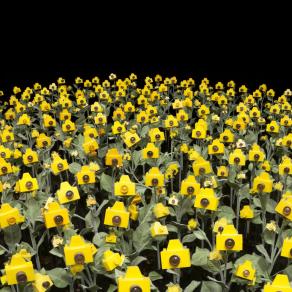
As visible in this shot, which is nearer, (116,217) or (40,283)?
(40,283)

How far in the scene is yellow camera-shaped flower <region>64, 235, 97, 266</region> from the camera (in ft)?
11.1

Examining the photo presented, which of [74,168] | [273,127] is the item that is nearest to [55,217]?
[74,168]

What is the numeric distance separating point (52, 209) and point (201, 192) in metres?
1.44

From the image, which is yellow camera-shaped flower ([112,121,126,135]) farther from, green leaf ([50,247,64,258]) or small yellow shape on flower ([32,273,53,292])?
small yellow shape on flower ([32,273,53,292])

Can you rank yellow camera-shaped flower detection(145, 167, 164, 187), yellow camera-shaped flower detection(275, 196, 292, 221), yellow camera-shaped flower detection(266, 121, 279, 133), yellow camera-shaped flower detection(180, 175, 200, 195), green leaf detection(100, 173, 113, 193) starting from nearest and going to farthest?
1. yellow camera-shaped flower detection(275, 196, 292, 221)
2. yellow camera-shaped flower detection(180, 175, 200, 195)
3. yellow camera-shaped flower detection(145, 167, 164, 187)
4. green leaf detection(100, 173, 113, 193)
5. yellow camera-shaped flower detection(266, 121, 279, 133)

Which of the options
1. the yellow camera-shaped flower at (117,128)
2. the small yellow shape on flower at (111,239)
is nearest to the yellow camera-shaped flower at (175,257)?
the small yellow shape on flower at (111,239)

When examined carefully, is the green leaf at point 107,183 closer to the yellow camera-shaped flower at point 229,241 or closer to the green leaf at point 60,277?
the green leaf at point 60,277

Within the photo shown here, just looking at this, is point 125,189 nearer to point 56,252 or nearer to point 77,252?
point 56,252

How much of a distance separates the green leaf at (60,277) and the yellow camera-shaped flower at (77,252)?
0.88 m

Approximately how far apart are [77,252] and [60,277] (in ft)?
3.17

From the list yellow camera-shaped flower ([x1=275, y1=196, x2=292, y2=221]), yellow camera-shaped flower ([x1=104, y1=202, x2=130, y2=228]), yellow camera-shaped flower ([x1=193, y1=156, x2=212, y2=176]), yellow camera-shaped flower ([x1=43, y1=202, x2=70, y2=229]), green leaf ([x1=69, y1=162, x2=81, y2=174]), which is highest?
green leaf ([x1=69, y1=162, x2=81, y2=174])

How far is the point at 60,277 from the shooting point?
4.21 m

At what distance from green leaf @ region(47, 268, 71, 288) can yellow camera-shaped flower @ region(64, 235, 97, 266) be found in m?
0.88

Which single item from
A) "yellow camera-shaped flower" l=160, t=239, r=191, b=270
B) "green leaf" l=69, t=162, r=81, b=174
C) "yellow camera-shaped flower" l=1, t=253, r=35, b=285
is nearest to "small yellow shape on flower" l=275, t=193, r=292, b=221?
"yellow camera-shaped flower" l=160, t=239, r=191, b=270
